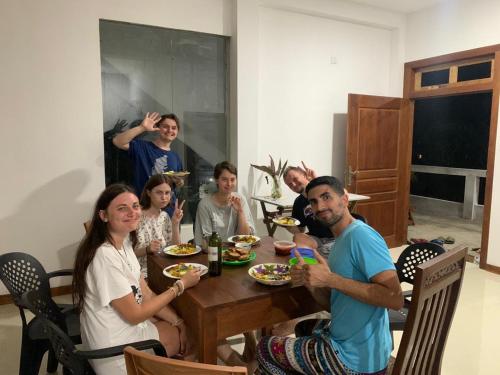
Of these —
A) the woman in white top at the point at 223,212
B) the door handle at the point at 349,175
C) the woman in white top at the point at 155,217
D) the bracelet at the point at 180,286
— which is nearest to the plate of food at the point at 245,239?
the woman in white top at the point at 223,212

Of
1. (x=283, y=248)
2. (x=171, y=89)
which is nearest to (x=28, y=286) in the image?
(x=283, y=248)

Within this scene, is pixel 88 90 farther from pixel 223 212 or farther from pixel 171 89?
pixel 223 212

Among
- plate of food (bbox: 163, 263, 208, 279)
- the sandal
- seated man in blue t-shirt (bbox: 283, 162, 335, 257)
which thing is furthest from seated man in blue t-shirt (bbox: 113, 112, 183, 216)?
the sandal

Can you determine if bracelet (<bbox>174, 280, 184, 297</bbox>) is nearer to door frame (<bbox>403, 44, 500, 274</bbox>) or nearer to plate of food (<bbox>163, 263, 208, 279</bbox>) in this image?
plate of food (<bbox>163, 263, 208, 279</bbox>)

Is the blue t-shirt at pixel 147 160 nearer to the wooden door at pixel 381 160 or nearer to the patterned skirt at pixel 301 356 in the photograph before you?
the patterned skirt at pixel 301 356

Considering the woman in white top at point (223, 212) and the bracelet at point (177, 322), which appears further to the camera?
the woman in white top at point (223, 212)

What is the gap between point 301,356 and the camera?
1.47 meters

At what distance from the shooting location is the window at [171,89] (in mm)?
3584

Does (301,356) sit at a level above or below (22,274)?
below

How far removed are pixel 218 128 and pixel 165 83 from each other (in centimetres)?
73

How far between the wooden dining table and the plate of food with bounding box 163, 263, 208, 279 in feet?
0.10

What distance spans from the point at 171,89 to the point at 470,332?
331cm

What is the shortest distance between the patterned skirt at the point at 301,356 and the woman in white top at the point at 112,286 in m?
0.41

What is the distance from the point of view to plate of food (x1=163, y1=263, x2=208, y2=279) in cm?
176
